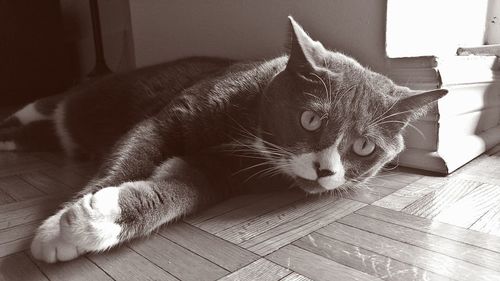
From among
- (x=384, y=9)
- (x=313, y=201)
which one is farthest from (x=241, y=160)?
(x=384, y=9)

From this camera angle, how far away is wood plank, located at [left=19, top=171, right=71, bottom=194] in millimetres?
1022

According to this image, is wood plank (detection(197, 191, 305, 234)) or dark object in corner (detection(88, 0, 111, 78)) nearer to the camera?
wood plank (detection(197, 191, 305, 234))

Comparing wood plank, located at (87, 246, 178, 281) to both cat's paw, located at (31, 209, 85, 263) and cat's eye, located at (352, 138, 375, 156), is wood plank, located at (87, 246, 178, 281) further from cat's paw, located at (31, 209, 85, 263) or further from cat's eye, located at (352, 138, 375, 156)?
cat's eye, located at (352, 138, 375, 156)

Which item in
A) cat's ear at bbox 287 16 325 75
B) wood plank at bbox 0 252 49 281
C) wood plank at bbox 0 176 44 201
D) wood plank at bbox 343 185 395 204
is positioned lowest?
wood plank at bbox 343 185 395 204

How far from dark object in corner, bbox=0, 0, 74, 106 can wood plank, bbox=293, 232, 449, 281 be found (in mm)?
2422

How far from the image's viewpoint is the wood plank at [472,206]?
2.77 feet

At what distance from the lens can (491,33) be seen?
1.62m

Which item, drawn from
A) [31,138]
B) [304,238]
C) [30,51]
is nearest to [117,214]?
[304,238]

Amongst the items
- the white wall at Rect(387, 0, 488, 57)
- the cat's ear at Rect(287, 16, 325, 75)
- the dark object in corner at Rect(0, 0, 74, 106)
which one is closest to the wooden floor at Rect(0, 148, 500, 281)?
the cat's ear at Rect(287, 16, 325, 75)

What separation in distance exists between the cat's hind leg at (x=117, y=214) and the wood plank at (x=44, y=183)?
277 mm

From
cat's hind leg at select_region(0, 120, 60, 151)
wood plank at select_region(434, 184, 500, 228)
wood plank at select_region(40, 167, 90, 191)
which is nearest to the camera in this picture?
wood plank at select_region(434, 184, 500, 228)

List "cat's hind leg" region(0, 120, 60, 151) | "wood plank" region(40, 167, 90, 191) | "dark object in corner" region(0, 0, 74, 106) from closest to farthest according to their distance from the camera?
"wood plank" region(40, 167, 90, 191), "cat's hind leg" region(0, 120, 60, 151), "dark object in corner" region(0, 0, 74, 106)

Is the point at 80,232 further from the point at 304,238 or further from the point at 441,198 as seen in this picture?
the point at 441,198

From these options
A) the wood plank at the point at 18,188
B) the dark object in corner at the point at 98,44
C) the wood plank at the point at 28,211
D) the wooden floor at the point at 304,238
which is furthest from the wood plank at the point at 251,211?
the dark object in corner at the point at 98,44
